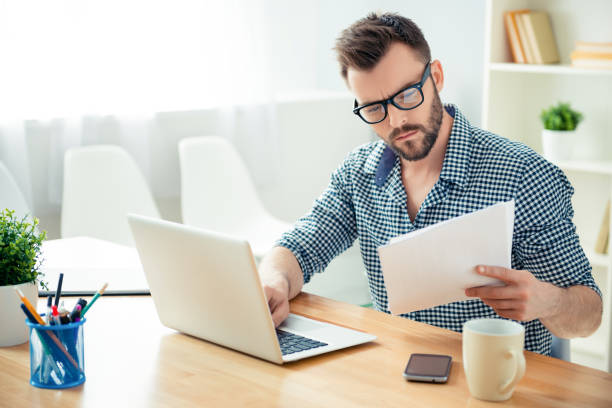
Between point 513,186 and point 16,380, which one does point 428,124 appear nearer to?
point 513,186

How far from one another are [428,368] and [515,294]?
21cm

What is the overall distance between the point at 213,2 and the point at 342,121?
0.94 m

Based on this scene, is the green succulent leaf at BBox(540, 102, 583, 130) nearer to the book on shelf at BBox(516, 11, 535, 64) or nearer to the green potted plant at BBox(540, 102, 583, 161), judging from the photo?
the green potted plant at BBox(540, 102, 583, 161)

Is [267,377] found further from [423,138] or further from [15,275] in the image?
[423,138]

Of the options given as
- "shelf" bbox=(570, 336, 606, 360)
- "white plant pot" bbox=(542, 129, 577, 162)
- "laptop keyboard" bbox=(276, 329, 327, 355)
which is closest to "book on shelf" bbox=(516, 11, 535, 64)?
"white plant pot" bbox=(542, 129, 577, 162)

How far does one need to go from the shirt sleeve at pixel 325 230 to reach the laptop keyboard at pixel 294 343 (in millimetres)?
362

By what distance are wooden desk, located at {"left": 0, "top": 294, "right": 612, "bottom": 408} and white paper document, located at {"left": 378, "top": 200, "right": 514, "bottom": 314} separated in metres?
0.09

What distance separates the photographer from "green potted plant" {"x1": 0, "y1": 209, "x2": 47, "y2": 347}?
4.25 feet

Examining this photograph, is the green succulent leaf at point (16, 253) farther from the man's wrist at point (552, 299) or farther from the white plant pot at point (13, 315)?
the man's wrist at point (552, 299)

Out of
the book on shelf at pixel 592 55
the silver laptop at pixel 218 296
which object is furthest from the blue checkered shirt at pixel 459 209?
the book on shelf at pixel 592 55

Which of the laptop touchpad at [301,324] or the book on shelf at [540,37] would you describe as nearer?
the laptop touchpad at [301,324]

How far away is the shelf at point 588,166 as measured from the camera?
296cm

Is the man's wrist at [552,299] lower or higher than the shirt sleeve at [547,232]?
lower

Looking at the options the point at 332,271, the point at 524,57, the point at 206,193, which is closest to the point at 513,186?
the point at 524,57
